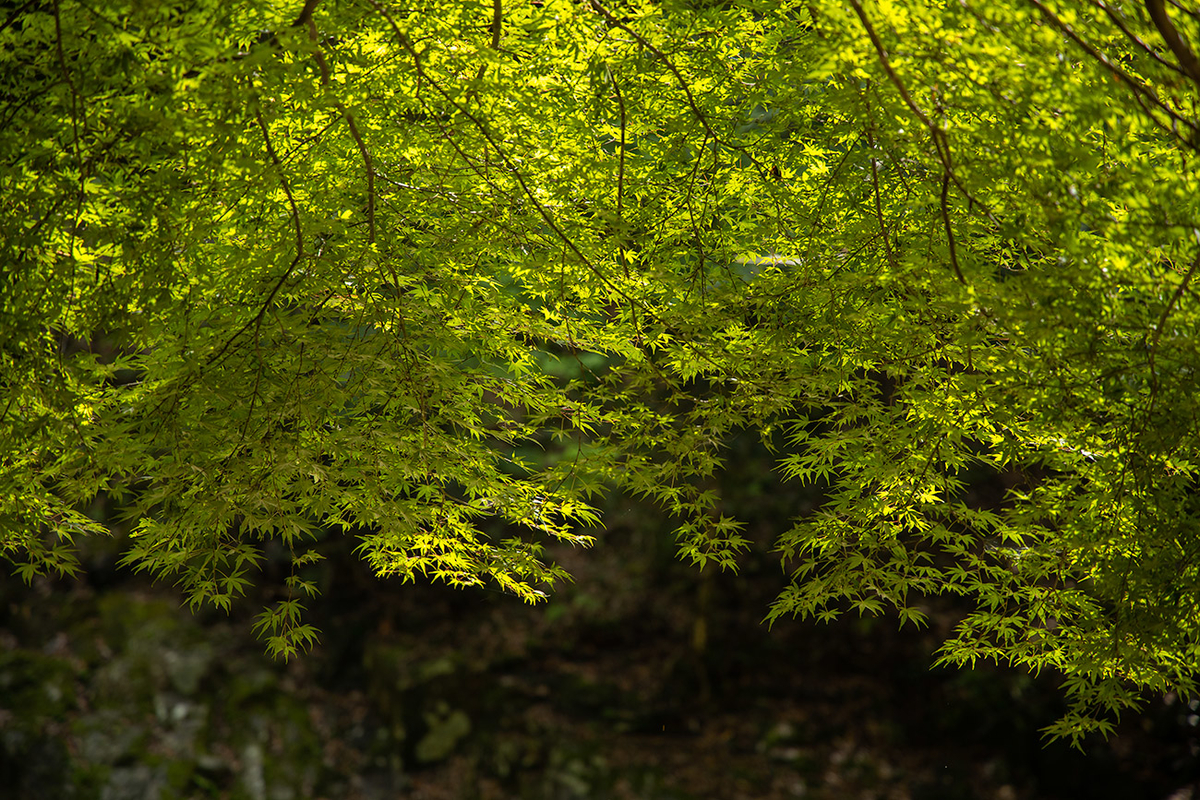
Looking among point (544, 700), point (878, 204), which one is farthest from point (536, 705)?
point (878, 204)

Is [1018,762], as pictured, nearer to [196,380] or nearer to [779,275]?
[779,275]

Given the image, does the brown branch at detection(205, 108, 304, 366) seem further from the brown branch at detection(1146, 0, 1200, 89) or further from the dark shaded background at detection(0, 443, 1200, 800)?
the dark shaded background at detection(0, 443, 1200, 800)

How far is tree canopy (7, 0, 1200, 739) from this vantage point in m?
1.47

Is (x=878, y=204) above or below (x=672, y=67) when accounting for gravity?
below

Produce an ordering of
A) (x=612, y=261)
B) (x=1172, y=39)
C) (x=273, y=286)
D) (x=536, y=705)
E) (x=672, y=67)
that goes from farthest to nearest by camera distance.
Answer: (x=536, y=705) → (x=612, y=261) → (x=273, y=286) → (x=672, y=67) → (x=1172, y=39)

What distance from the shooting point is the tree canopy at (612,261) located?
4.82 ft

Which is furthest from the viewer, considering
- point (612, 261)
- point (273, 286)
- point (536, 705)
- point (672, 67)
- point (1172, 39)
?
point (536, 705)

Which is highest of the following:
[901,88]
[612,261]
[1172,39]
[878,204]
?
[1172,39]

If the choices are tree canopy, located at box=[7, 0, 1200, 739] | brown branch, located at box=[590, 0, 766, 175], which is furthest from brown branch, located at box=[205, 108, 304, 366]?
brown branch, located at box=[590, 0, 766, 175]

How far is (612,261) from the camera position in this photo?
223 cm

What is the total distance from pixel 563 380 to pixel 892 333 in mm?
3527

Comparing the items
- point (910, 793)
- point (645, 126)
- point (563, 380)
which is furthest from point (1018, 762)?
point (645, 126)

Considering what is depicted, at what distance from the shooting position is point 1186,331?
149 centimetres

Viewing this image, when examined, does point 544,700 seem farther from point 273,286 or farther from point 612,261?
point 273,286
